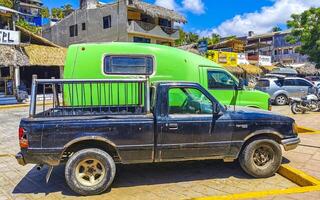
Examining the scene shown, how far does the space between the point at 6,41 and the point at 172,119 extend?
1821 centimetres

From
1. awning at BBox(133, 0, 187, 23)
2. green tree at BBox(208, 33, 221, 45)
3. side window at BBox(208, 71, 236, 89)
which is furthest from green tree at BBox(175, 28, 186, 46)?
side window at BBox(208, 71, 236, 89)

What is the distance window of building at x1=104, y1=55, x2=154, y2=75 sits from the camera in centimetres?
968

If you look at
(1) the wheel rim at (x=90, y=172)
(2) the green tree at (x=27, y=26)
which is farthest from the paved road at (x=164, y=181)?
(2) the green tree at (x=27, y=26)

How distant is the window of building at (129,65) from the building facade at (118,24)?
24870 mm

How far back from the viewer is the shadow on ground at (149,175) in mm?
6074

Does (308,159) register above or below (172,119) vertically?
below

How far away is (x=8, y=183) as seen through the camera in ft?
20.7

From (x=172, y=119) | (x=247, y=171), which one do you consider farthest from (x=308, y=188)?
(x=172, y=119)

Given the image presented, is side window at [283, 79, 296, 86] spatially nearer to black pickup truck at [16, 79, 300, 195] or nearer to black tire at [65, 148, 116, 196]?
black pickup truck at [16, 79, 300, 195]

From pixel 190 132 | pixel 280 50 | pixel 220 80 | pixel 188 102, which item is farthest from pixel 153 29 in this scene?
pixel 280 50

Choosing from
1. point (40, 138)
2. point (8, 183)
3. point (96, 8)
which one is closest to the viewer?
point (40, 138)

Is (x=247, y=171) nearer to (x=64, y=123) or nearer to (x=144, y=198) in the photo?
(x=144, y=198)

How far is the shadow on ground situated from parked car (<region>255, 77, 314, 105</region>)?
13440 millimetres

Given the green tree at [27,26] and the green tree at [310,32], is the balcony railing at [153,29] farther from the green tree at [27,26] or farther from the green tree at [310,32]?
the green tree at [310,32]
